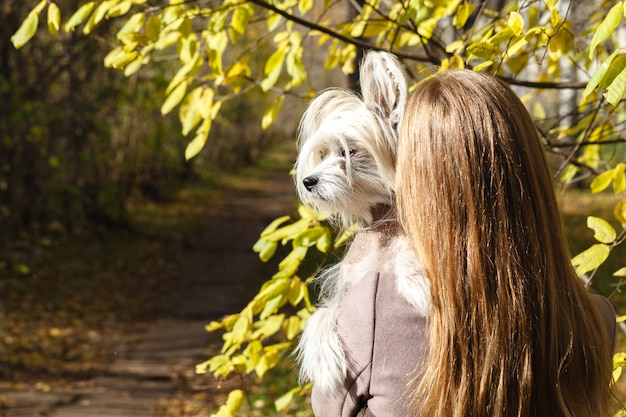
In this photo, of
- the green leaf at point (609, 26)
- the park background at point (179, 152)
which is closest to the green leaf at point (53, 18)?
the park background at point (179, 152)

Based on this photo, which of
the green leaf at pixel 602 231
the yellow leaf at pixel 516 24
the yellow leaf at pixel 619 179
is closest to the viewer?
the yellow leaf at pixel 516 24

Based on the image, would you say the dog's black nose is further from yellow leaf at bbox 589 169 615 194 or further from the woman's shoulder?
yellow leaf at bbox 589 169 615 194

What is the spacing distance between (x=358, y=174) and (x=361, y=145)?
0.06 metres

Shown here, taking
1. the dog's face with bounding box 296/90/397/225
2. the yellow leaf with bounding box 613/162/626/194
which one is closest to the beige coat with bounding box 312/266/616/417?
the dog's face with bounding box 296/90/397/225

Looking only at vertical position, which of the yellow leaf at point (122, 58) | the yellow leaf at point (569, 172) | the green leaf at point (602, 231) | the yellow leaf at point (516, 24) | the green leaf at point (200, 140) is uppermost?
the yellow leaf at point (122, 58)

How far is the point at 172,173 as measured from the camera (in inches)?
712

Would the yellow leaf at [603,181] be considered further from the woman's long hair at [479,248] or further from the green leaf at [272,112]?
Result: the green leaf at [272,112]

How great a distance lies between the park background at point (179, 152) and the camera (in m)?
2.63

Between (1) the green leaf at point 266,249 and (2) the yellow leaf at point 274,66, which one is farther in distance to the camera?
(2) the yellow leaf at point 274,66

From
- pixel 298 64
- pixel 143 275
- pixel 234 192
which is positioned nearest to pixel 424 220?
pixel 298 64

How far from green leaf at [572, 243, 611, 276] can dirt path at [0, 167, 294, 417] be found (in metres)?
1.40

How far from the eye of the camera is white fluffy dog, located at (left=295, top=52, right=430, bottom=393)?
1.69 m

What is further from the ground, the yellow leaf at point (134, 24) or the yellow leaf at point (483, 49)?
the yellow leaf at point (134, 24)

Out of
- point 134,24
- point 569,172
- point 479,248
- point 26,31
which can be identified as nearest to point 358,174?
point 479,248
